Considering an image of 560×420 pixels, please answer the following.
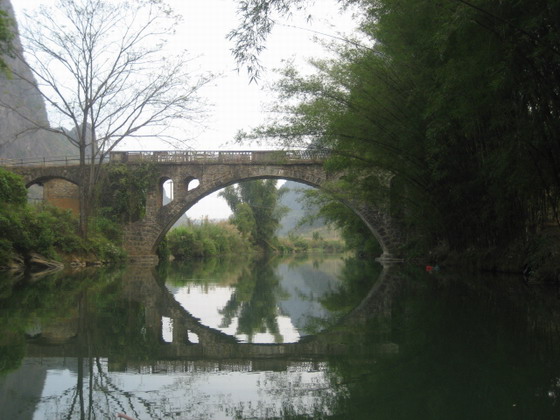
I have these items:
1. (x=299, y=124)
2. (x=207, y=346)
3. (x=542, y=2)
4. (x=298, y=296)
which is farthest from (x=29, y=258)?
(x=542, y=2)

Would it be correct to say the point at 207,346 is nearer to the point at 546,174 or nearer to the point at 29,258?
the point at 546,174

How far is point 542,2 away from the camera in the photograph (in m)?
5.71

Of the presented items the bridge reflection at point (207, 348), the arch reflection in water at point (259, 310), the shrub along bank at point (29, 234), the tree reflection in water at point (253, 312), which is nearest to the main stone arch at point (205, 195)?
the shrub along bank at point (29, 234)

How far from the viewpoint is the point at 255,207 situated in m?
40.5

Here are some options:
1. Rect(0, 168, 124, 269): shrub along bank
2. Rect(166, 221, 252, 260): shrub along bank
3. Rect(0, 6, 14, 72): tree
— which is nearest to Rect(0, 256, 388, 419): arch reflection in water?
Rect(0, 6, 14, 72): tree

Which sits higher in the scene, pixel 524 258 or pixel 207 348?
pixel 524 258

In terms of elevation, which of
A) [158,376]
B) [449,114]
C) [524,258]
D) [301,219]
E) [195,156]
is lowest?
[158,376]

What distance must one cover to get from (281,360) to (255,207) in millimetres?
36770

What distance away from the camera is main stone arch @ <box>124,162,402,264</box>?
883 inches

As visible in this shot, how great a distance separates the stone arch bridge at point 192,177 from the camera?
22484 millimetres

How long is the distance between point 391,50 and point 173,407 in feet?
30.2

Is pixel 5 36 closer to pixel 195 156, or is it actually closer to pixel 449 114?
pixel 449 114

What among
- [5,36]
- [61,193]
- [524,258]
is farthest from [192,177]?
[524,258]

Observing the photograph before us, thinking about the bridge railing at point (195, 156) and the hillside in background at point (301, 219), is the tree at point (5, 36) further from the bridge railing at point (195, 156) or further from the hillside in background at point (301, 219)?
the bridge railing at point (195, 156)
